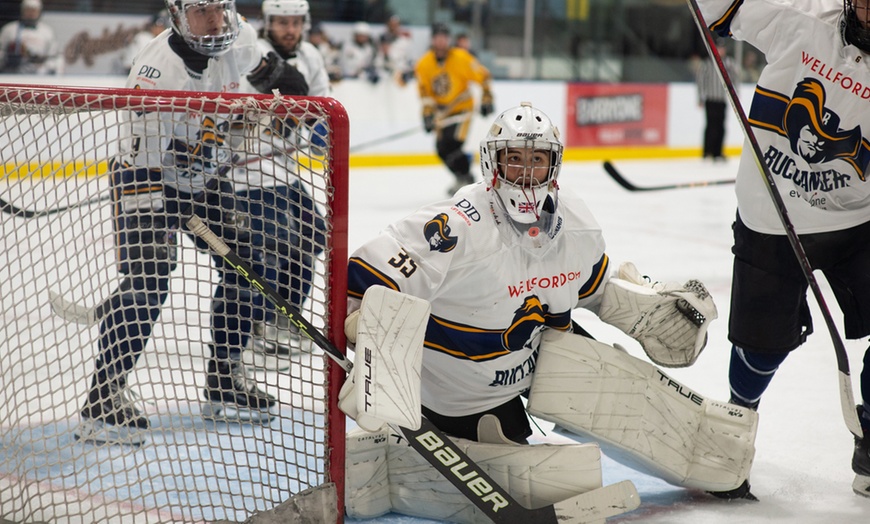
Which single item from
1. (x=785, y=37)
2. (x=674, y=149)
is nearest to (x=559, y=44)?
(x=674, y=149)

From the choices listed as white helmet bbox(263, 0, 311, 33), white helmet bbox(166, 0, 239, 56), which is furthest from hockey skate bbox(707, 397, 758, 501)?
white helmet bbox(263, 0, 311, 33)

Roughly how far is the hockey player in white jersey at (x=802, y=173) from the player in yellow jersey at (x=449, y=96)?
497 cm

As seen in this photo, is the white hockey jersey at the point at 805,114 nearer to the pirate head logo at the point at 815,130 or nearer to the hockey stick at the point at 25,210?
the pirate head logo at the point at 815,130

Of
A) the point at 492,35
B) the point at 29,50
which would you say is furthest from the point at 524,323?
the point at 492,35

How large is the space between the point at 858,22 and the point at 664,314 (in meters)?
0.75

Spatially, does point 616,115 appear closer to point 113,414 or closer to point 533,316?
point 533,316

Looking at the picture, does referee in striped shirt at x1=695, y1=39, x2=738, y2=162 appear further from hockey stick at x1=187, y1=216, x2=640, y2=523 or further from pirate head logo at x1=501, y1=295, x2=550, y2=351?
hockey stick at x1=187, y1=216, x2=640, y2=523

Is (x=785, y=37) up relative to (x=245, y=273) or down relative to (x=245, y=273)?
up

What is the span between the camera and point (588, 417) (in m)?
2.07

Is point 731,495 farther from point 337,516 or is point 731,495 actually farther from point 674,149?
point 674,149

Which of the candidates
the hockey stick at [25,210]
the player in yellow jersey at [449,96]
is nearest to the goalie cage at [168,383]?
the hockey stick at [25,210]

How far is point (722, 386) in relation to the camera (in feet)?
10.0

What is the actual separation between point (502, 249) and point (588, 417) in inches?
16.0

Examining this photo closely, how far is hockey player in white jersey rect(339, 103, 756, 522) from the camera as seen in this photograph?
199 centimetres
